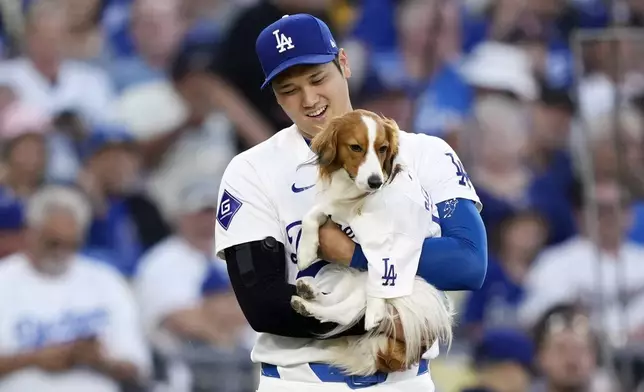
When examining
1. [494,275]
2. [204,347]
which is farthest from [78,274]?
[494,275]

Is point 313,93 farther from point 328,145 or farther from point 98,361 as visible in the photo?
point 98,361

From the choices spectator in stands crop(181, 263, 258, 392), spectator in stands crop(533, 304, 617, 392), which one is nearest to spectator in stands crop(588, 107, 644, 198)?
spectator in stands crop(533, 304, 617, 392)

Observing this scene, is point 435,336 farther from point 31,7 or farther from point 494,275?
point 31,7

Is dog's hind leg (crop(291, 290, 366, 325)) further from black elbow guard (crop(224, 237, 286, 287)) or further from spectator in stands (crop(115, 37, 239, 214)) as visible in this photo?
spectator in stands (crop(115, 37, 239, 214))

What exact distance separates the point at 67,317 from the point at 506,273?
2.42 meters

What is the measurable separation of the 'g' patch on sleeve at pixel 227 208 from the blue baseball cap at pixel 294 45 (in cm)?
29

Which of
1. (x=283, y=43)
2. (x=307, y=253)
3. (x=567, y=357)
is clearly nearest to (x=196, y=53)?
(x=567, y=357)

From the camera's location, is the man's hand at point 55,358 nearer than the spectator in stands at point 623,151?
Yes

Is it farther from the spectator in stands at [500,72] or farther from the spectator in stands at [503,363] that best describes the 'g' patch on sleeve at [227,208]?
the spectator in stands at [500,72]

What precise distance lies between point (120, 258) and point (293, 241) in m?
3.76

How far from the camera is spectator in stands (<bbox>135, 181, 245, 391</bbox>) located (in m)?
6.32

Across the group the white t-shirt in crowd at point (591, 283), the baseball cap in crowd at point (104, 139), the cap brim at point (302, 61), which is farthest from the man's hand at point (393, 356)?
the baseball cap in crowd at point (104, 139)

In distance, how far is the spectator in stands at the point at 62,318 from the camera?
19.8 ft

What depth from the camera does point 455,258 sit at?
2678 mm
